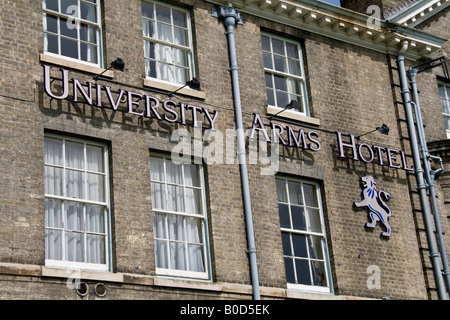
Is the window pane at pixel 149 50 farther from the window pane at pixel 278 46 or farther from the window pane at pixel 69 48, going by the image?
the window pane at pixel 278 46

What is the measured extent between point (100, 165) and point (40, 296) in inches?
123

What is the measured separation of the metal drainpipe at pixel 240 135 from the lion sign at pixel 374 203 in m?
3.15

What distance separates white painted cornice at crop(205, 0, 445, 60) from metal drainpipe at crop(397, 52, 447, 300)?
553 millimetres

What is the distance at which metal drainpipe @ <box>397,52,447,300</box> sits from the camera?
2031 centimetres

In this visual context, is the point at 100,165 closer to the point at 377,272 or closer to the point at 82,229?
the point at 82,229

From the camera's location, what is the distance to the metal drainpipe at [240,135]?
1748cm

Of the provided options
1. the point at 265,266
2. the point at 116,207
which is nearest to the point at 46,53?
the point at 116,207

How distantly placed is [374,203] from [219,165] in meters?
4.27

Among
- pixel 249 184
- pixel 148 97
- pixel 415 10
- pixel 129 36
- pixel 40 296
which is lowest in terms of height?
pixel 40 296

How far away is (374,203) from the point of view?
2025 centimetres

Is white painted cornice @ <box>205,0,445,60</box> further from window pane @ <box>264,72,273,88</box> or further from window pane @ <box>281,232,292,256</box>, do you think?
window pane @ <box>281,232,292,256</box>

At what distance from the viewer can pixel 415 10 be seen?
76.1ft

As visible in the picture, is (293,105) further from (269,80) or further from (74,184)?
(74,184)

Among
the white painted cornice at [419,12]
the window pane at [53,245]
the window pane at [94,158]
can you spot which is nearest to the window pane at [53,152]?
the window pane at [94,158]
